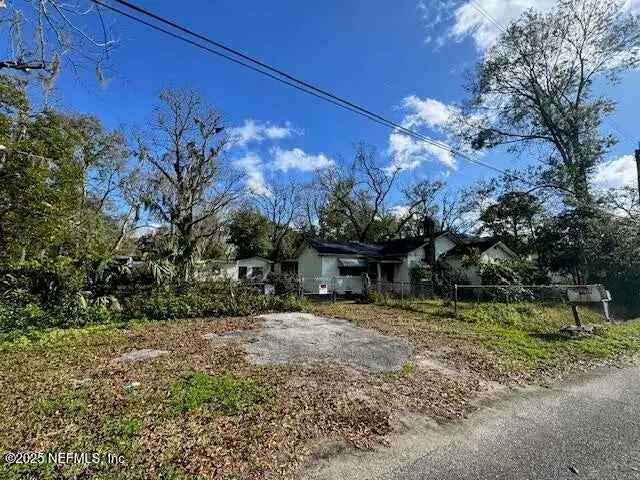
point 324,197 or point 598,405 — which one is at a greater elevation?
point 324,197

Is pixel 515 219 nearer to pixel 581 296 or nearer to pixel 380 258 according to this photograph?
pixel 380 258

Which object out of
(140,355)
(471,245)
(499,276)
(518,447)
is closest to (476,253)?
(499,276)

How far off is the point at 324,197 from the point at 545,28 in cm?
2336

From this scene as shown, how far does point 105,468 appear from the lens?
9.13ft

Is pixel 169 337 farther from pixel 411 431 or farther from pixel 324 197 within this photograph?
pixel 324 197

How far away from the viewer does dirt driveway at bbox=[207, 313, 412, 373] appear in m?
6.17

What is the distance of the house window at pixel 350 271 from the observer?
2231 centimetres

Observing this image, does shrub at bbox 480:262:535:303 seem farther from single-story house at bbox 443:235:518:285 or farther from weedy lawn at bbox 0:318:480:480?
weedy lawn at bbox 0:318:480:480

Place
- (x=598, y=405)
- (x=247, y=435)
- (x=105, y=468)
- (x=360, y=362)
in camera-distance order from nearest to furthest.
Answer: (x=105, y=468)
(x=247, y=435)
(x=598, y=405)
(x=360, y=362)

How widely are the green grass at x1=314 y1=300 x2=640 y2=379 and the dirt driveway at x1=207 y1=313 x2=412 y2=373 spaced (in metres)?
0.94

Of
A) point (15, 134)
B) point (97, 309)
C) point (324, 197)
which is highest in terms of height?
point (324, 197)

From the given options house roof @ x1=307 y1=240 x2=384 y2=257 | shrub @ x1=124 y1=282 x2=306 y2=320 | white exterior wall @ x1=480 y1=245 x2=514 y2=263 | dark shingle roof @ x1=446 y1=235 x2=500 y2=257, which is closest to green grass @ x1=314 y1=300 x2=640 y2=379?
shrub @ x1=124 y1=282 x2=306 y2=320

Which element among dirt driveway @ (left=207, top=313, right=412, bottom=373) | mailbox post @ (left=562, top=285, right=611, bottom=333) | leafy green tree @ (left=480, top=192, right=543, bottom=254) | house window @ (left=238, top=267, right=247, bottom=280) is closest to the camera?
dirt driveway @ (left=207, top=313, right=412, bottom=373)

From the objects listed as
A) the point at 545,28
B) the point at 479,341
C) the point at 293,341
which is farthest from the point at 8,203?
the point at 545,28
